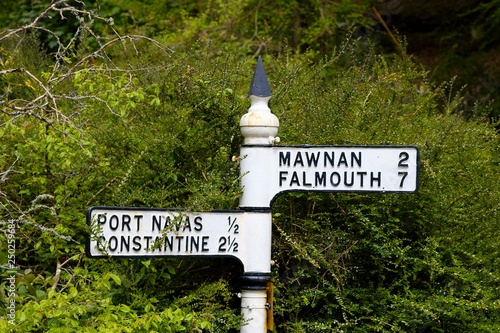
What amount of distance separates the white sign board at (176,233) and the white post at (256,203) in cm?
3

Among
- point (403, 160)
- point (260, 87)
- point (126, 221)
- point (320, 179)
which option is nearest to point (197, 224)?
point (126, 221)

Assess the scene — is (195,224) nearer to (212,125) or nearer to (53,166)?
(212,125)

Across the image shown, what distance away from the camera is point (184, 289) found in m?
4.40

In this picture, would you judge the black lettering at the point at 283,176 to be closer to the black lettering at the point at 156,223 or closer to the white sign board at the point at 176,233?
the white sign board at the point at 176,233

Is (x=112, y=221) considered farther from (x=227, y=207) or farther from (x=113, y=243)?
(x=227, y=207)

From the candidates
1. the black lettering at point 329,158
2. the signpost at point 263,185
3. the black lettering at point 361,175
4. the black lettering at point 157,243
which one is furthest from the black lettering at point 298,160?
the black lettering at point 157,243

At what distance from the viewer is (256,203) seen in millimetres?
3797

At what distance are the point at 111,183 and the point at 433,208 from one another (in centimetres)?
170

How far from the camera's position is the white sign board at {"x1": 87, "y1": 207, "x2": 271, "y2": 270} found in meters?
3.59

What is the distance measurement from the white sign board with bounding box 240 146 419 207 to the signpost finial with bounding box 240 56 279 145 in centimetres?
4

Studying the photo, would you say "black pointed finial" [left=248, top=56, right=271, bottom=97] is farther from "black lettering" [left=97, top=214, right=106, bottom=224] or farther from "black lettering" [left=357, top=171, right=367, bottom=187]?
"black lettering" [left=97, top=214, right=106, bottom=224]

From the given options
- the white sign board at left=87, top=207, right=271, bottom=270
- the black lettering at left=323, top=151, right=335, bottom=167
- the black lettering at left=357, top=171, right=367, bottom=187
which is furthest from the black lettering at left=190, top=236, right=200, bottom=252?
the black lettering at left=357, top=171, right=367, bottom=187

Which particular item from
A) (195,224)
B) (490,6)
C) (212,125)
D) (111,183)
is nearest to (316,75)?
(212,125)

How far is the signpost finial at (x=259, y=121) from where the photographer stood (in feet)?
12.4
